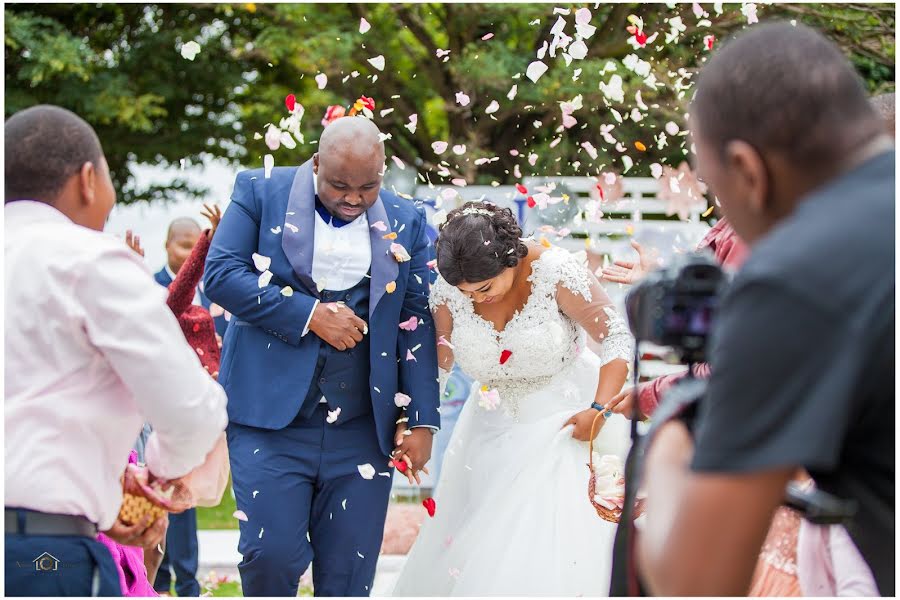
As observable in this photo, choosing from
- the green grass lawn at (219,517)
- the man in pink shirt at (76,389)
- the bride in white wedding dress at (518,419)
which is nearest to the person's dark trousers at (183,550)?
the bride in white wedding dress at (518,419)

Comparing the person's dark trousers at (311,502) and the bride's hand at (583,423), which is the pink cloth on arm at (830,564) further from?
the person's dark trousers at (311,502)

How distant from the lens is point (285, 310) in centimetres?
442

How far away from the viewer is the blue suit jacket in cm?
447

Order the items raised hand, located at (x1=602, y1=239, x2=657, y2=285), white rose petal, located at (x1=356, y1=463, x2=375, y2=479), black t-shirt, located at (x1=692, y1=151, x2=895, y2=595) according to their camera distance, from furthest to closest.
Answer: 1. white rose petal, located at (x1=356, y1=463, x2=375, y2=479)
2. raised hand, located at (x1=602, y1=239, x2=657, y2=285)
3. black t-shirt, located at (x1=692, y1=151, x2=895, y2=595)

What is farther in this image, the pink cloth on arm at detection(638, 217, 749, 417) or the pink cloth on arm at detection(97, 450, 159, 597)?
the pink cloth on arm at detection(638, 217, 749, 417)

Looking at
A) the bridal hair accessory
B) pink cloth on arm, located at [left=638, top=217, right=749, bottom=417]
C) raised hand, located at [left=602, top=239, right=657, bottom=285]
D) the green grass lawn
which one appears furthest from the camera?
the green grass lawn

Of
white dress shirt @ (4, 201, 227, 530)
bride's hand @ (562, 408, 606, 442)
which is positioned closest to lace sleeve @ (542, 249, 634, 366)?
bride's hand @ (562, 408, 606, 442)

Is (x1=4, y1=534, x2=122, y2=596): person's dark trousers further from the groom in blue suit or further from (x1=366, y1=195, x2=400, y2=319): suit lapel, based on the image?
(x1=366, y1=195, x2=400, y2=319): suit lapel

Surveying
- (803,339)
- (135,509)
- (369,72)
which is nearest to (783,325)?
(803,339)

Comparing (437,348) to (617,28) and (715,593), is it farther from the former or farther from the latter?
(617,28)

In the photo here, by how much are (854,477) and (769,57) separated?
653mm

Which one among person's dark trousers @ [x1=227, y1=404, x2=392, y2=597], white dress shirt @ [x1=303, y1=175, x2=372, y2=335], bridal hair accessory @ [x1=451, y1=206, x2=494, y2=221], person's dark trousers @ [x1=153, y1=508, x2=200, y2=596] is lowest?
person's dark trousers @ [x1=153, y1=508, x2=200, y2=596]

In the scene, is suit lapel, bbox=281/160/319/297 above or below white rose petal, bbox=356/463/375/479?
above

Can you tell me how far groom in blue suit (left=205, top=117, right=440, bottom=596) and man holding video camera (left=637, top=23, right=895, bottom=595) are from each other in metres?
2.85
